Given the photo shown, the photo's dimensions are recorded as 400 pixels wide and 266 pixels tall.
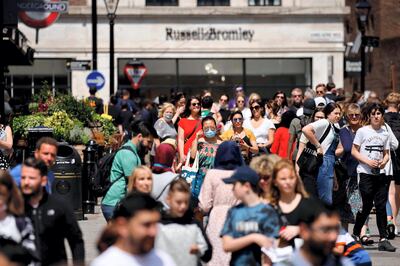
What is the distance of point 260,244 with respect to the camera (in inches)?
368

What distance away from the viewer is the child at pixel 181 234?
9.37 meters

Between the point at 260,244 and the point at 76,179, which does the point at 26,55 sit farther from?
the point at 260,244

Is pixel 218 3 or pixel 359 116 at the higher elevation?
pixel 218 3

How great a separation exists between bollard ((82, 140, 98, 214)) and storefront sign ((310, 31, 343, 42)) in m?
28.7

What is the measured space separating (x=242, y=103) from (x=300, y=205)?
12.9 metres

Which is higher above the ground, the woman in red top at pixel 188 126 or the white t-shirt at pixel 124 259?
the woman in red top at pixel 188 126

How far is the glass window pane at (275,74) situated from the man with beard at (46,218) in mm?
40115

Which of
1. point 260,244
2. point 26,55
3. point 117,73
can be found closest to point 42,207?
point 260,244

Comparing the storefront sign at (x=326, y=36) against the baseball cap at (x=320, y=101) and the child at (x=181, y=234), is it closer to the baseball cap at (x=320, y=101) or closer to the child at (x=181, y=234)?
the baseball cap at (x=320, y=101)

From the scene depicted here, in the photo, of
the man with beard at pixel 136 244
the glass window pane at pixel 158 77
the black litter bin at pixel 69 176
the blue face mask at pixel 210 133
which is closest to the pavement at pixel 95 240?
the black litter bin at pixel 69 176

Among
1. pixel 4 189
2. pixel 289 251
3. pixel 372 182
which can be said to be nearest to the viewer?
pixel 4 189

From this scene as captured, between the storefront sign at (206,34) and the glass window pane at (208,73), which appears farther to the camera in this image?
the glass window pane at (208,73)

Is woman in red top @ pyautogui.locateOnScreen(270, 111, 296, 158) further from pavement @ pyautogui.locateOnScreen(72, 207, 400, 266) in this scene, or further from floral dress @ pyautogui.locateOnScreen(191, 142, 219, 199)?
floral dress @ pyautogui.locateOnScreen(191, 142, 219, 199)

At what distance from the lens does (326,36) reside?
161 feet
